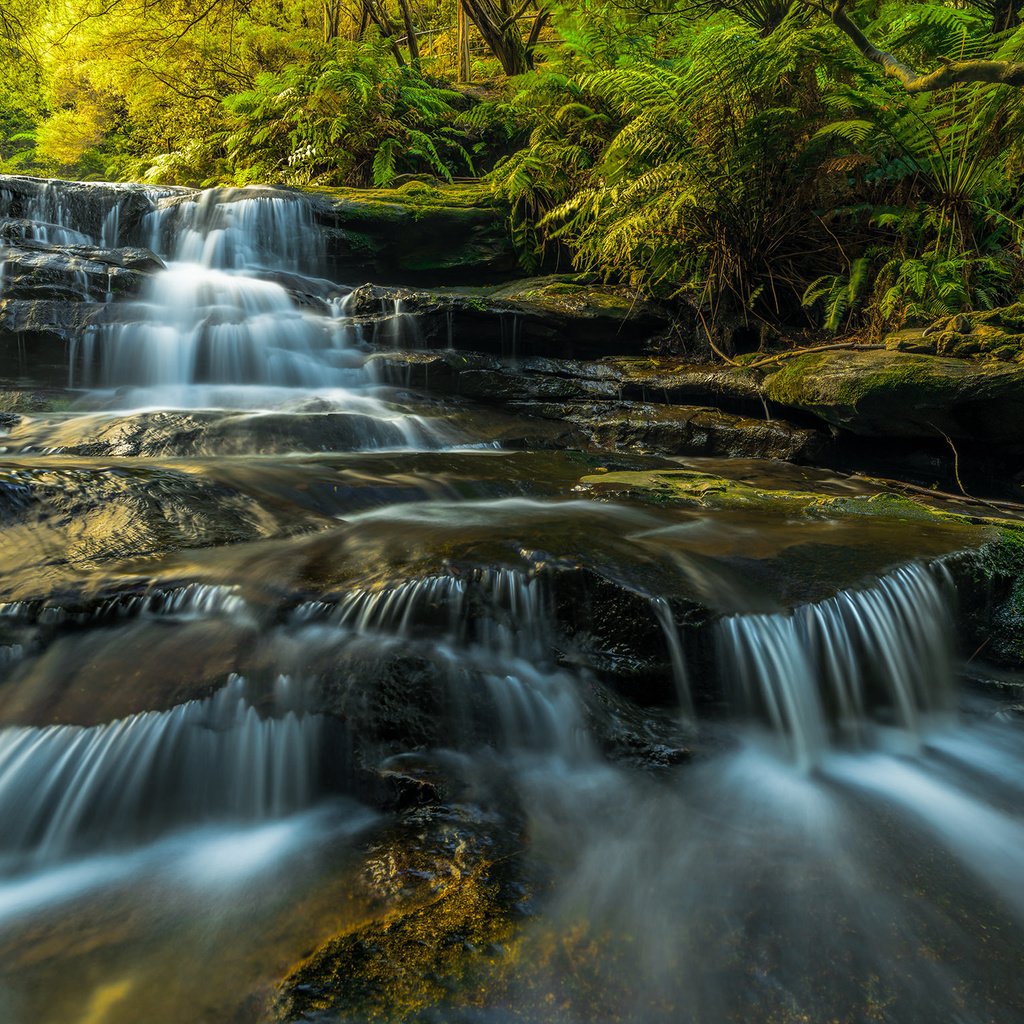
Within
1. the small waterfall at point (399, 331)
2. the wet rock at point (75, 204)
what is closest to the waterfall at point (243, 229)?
the wet rock at point (75, 204)

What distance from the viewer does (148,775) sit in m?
2.17

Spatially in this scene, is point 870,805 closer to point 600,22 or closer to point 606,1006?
point 606,1006

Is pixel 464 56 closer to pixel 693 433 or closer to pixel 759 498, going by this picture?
pixel 693 433

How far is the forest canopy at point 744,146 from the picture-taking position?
5.87 meters

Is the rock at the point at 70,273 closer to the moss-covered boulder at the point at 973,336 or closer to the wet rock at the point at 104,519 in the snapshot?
the wet rock at the point at 104,519

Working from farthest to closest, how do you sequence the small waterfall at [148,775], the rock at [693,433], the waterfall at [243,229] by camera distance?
the waterfall at [243,229] → the rock at [693,433] → the small waterfall at [148,775]

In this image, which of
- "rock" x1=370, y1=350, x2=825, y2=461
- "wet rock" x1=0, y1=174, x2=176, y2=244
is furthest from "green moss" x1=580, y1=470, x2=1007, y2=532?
"wet rock" x1=0, y1=174, x2=176, y2=244

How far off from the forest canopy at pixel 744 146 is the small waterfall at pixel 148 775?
4.42 meters

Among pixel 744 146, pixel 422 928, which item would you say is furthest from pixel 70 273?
pixel 422 928

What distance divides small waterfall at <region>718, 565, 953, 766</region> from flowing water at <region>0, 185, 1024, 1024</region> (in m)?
0.01

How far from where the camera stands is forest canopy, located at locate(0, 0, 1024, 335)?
5.87 meters

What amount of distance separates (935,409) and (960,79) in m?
2.12

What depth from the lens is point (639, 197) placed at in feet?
22.3

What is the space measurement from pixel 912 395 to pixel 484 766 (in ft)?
13.9
